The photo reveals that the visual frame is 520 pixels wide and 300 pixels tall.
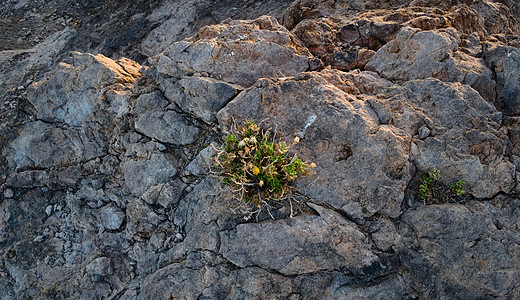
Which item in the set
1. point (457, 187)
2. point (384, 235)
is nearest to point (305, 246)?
point (384, 235)

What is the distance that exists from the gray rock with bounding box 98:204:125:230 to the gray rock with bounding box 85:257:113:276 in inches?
25.4

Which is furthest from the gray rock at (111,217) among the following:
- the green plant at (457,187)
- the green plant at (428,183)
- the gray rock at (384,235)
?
the green plant at (457,187)

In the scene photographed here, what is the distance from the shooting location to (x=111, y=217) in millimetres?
6547

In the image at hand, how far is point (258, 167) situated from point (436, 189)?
3.11 meters

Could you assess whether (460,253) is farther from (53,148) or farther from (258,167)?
(53,148)

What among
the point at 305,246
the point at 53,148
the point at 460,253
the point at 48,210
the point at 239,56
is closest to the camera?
the point at 460,253

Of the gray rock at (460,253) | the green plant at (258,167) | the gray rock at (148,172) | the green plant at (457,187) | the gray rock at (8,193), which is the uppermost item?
the green plant at (258,167)

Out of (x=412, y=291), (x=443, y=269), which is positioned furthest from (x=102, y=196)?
(x=443, y=269)

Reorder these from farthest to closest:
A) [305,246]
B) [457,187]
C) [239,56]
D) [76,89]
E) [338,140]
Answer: [76,89] → [239,56] → [338,140] → [457,187] → [305,246]

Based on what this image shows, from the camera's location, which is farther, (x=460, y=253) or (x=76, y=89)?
(x=76, y=89)

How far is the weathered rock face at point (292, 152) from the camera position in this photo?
5.14m

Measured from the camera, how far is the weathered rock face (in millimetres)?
5137

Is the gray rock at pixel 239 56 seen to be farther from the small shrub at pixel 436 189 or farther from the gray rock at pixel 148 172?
the small shrub at pixel 436 189

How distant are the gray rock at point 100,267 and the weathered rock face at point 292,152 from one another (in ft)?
0.15
